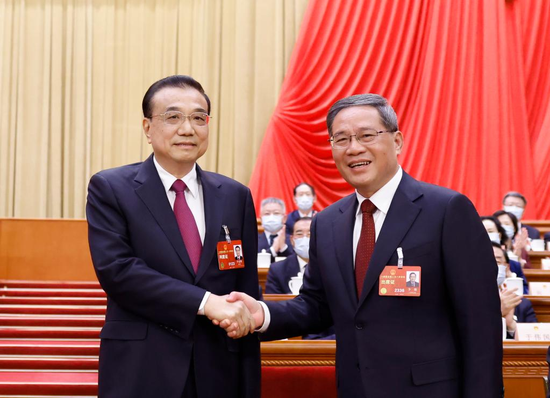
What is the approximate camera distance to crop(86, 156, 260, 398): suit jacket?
1695 mm

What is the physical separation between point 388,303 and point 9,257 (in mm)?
4524

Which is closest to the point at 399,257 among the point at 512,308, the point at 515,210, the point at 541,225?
the point at 512,308

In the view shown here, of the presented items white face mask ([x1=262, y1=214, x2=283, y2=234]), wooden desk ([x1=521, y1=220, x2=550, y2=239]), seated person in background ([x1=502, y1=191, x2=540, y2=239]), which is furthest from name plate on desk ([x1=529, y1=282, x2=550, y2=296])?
wooden desk ([x1=521, y1=220, x2=550, y2=239])

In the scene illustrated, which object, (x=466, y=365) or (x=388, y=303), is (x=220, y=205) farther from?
(x=466, y=365)

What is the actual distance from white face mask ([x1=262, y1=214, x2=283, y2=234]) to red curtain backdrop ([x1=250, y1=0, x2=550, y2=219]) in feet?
4.76

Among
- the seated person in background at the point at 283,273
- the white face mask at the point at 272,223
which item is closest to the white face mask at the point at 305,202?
the white face mask at the point at 272,223

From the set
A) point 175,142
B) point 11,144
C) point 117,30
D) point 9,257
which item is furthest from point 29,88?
point 175,142

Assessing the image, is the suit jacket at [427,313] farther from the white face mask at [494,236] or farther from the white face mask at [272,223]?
the white face mask at [272,223]

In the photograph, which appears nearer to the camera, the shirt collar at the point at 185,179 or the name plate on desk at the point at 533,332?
the shirt collar at the point at 185,179

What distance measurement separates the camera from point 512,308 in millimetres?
3293

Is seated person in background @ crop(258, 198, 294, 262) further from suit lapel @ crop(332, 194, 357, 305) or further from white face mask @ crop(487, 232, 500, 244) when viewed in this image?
suit lapel @ crop(332, 194, 357, 305)

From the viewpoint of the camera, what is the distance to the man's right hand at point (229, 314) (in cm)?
169

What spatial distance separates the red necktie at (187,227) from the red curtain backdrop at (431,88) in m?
5.35

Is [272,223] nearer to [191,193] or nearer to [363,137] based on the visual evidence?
[191,193]
